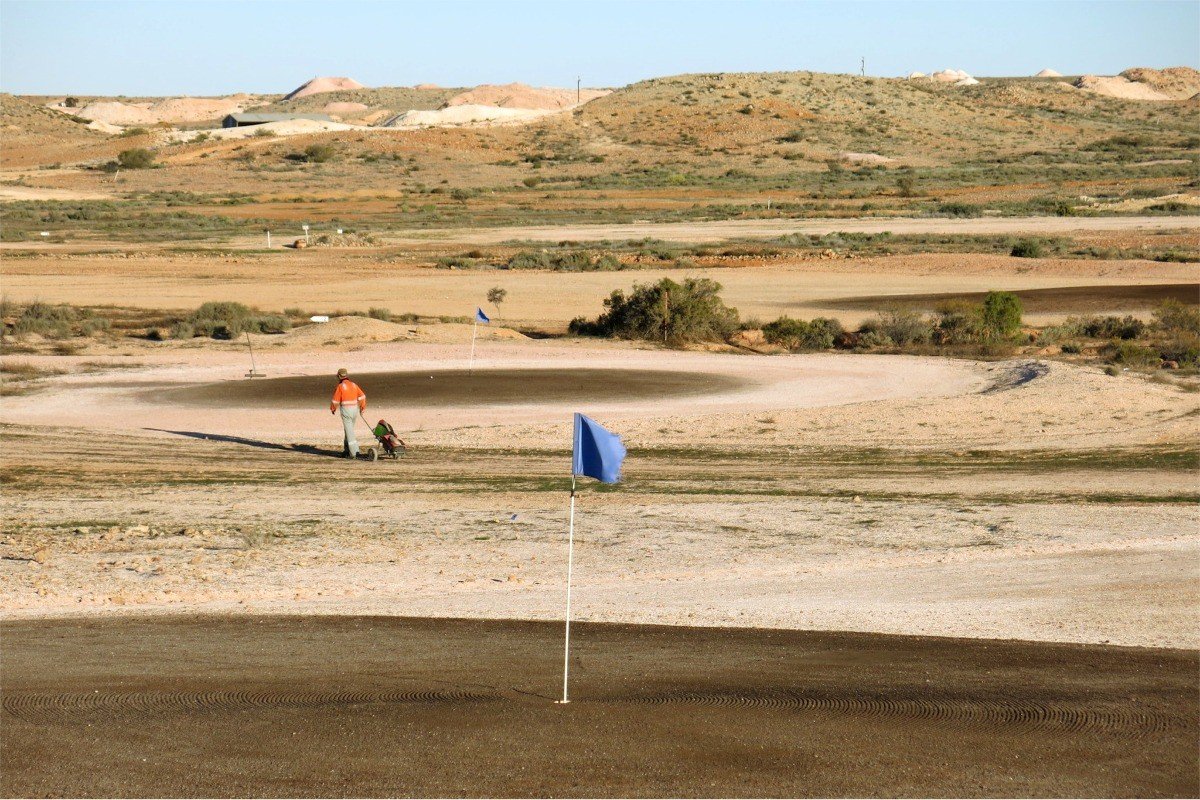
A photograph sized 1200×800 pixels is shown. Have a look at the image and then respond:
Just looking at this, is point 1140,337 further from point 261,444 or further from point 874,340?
point 261,444

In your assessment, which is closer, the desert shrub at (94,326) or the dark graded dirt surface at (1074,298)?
the desert shrub at (94,326)

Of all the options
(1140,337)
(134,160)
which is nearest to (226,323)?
(1140,337)

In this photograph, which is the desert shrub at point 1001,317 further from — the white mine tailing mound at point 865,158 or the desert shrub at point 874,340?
the white mine tailing mound at point 865,158

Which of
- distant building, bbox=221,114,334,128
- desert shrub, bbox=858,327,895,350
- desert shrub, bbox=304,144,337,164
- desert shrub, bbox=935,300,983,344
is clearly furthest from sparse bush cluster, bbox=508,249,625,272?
distant building, bbox=221,114,334,128

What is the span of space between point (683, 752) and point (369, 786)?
1984mm

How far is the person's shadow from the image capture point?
2358 centimetres

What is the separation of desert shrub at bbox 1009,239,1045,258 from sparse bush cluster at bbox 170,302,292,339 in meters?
33.3

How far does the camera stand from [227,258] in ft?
205

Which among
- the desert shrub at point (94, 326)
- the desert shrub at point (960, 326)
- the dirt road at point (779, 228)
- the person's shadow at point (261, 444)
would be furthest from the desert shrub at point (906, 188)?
the person's shadow at point (261, 444)

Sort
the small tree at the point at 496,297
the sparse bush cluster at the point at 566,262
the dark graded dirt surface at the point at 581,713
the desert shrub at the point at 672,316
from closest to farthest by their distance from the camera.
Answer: the dark graded dirt surface at the point at 581,713 → the desert shrub at the point at 672,316 → the small tree at the point at 496,297 → the sparse bush cluster at the point at 566,262

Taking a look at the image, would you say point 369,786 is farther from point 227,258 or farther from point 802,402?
point 227,258

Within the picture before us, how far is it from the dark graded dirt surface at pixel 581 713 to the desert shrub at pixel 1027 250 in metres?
51.3

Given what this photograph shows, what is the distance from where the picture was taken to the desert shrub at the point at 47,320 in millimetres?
39188

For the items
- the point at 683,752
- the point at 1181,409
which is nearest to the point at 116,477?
the point at 683,752
